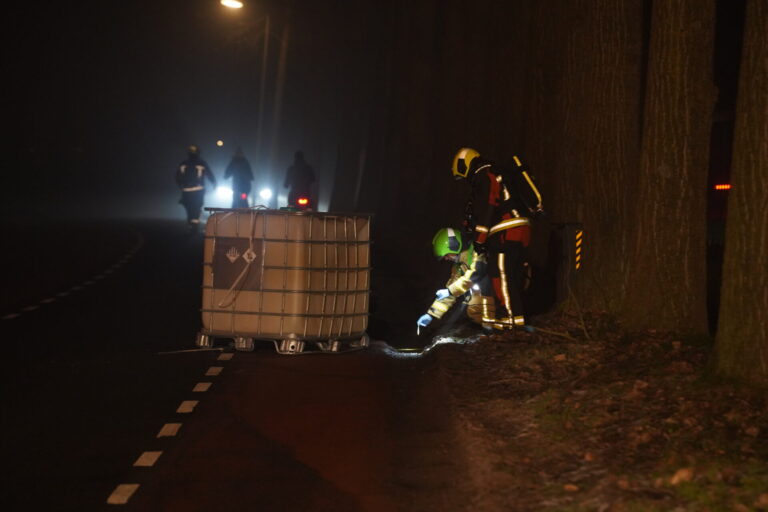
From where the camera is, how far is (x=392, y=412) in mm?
9102

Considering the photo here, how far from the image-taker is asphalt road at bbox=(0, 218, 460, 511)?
22.7 feet

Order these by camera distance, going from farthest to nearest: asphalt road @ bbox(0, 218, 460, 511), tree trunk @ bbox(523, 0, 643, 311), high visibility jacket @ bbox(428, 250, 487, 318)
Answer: high visibility jacket @ bbox(428, 250, 487, 318), tree trunk @ bbox(523, 0, 643, 311), asphalt road @ bbox(0, 218, 460, 511)

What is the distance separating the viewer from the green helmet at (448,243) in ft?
41.2

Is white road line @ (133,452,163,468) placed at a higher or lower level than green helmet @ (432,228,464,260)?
lower

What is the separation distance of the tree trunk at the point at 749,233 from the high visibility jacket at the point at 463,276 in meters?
4.53

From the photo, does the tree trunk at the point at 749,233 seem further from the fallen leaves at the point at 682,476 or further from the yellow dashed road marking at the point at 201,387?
the yellow dashed road marking at the point at 201,387

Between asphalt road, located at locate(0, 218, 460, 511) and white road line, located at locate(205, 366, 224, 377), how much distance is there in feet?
0.23

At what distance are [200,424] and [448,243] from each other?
4748mm

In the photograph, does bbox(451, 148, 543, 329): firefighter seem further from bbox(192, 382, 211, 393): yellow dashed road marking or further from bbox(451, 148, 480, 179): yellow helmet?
bbox(192, 382, 211, 393): yellow dashed road marking

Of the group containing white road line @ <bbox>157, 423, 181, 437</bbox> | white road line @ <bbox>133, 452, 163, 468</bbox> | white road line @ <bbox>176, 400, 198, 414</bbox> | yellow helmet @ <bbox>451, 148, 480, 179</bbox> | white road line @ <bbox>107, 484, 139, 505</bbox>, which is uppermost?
yellow helmet @ <bbox>451, 148, 480, 179</bbox>

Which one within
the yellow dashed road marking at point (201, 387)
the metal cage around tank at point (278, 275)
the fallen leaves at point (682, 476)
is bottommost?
the yellow dashed road marking at point (201, 387)

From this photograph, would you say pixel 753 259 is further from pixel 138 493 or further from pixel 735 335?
pixel 138 493

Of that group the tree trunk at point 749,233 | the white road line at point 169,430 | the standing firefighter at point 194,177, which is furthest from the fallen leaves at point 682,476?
the standing firefighter at point 194,177

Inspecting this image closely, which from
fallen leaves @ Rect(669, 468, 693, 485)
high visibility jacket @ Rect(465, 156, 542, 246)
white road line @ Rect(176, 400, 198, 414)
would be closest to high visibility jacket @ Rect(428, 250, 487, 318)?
high visibility jacket @ Rect(465, 156, 542, 246)
